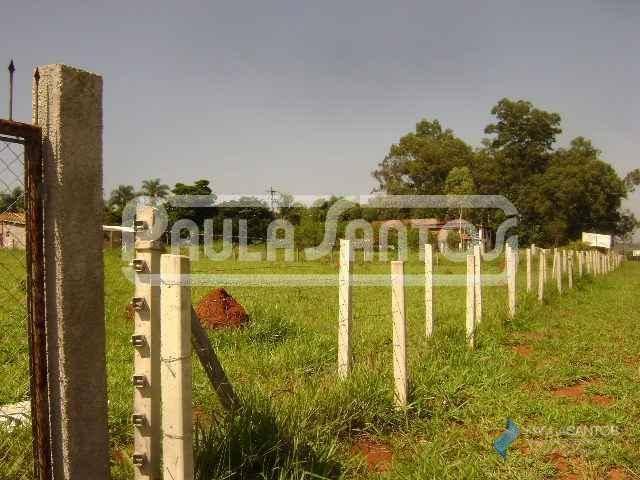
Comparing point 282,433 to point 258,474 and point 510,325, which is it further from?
point 510,325

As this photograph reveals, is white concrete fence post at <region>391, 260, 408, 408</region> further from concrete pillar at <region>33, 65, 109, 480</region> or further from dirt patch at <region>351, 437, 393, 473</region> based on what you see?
concrete pillar at <region>33, 65, 109, 480</region>

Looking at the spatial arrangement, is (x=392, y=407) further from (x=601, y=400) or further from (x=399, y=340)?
(x=601, y=400)

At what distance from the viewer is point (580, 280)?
18906 mm

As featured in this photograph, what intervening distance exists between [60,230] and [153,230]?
50 cm

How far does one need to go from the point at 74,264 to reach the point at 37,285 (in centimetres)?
16

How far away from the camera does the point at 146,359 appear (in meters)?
2.60

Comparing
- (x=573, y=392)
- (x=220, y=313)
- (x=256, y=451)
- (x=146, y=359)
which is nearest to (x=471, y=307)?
(x=573, y=392)

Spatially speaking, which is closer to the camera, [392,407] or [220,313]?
[392,407]

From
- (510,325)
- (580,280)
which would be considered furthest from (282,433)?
(580,280)

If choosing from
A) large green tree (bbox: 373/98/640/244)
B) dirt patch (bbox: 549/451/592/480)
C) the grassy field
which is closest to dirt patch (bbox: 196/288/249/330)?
the grassy field

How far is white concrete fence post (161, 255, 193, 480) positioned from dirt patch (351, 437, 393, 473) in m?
1.63

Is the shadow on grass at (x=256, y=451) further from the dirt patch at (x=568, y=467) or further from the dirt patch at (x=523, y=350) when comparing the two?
the dirt patch at (x=523, y=350)

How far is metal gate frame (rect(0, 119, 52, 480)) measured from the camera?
7.14ft

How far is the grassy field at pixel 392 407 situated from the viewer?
3.35 m
